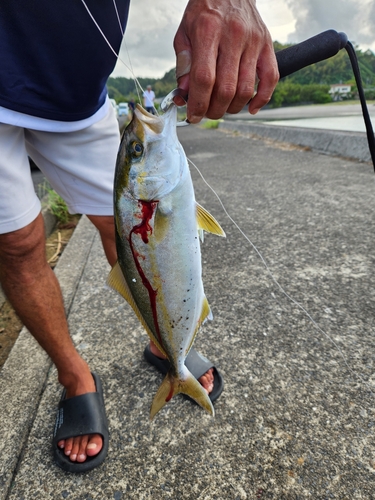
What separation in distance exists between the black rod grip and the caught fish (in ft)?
1.49

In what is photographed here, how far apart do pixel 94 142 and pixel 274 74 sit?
96 centimetres

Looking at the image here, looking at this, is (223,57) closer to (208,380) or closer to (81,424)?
(208,380)

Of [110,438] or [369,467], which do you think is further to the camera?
[110,438]

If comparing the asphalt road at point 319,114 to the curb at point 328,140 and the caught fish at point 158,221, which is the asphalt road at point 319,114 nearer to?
the curb at point 328,140

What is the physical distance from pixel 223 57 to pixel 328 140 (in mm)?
5505

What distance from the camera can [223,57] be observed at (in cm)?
99

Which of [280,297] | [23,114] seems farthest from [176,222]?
[280,297]

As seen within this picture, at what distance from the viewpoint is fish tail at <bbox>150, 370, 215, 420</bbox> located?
1378 millimetres

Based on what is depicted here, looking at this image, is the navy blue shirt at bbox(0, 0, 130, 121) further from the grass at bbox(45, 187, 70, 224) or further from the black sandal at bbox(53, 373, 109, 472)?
the grass at bbox(45, 187, 70, 224)

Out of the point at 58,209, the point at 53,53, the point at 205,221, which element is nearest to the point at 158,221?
the point at 205,221

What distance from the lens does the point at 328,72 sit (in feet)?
143

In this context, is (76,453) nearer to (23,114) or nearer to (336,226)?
(23,114)

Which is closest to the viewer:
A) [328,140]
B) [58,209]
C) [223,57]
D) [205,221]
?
[223,57]

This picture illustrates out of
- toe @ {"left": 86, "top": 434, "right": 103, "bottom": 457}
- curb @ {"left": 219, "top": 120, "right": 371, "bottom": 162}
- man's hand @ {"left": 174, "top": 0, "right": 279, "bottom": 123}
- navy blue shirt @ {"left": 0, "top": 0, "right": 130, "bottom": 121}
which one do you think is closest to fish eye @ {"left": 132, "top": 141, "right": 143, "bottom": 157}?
man's hand @ {"left": 174, "top": 0, "right": 279, "bottom": 123}
